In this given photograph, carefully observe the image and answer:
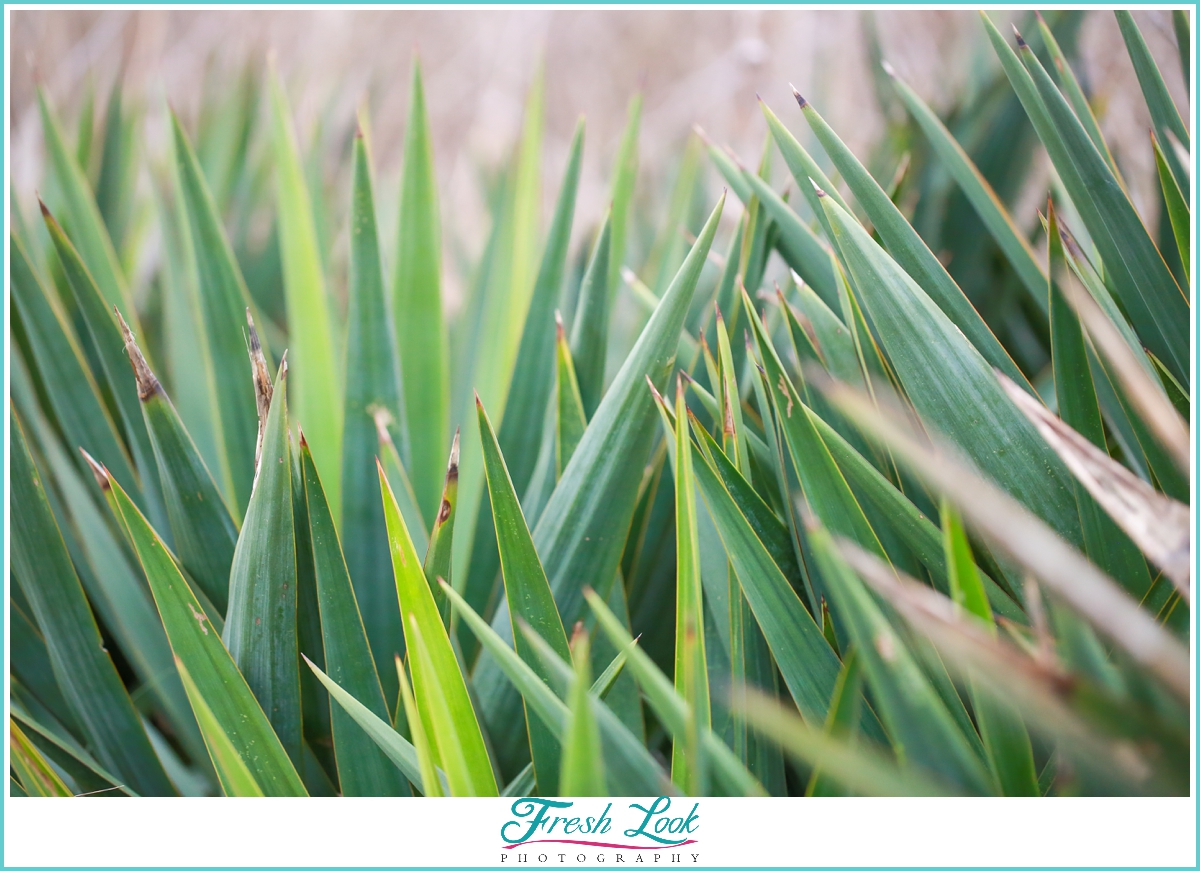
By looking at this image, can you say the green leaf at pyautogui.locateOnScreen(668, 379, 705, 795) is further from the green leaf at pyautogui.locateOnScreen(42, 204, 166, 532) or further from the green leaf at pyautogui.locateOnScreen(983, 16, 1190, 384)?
the green leaf at pyautogui.locateOnScreen(42, 204, 166, 532)

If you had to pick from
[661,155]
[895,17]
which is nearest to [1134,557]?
[661,155]

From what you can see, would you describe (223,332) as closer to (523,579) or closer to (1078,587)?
(523,579)

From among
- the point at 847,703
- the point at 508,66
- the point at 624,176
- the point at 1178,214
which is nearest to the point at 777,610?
the point at 847,703

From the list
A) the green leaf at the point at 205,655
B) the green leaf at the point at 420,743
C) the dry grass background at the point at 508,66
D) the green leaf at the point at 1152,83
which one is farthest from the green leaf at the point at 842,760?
the dry grass background at the point at 508,66

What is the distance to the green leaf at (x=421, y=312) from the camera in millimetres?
504

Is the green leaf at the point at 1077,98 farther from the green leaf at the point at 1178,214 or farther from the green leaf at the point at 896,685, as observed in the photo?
the green leaf at the point at 896,685

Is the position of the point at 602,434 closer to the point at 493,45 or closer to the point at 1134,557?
the point at 1134,557

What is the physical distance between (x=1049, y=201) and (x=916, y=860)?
0.94 feet

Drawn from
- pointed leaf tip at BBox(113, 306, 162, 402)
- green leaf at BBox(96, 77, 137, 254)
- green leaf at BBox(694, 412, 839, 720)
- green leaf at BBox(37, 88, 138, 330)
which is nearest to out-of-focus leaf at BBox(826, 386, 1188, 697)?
green leaf at BBox(694, 412, 839, 720)

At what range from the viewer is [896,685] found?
202 millimetres

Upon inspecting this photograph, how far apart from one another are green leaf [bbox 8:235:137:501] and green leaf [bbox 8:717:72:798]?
189 mm

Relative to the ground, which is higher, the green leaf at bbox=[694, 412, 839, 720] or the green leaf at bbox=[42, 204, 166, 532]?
the green leaf at bbox=[42, 204, 166, 532]

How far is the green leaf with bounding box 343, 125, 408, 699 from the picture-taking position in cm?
41

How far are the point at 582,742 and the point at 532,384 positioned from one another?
309 mm
